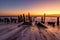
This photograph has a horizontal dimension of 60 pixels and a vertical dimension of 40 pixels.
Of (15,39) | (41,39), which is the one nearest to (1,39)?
(15,39)

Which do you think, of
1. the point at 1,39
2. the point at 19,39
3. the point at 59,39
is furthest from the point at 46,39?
the point at 1,39

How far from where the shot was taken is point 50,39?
9.76m

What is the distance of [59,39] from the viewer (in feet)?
32.2

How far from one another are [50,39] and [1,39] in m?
3.92

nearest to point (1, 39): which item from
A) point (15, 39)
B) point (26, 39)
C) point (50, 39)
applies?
point (15, 39)

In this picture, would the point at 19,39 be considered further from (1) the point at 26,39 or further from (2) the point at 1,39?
(2) the point at 1,39

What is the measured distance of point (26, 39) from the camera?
975 centimetres

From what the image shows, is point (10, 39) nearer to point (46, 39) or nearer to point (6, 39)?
point (6, 39)

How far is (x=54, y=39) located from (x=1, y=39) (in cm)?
424

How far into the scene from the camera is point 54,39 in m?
9.77

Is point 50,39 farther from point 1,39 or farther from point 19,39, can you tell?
point 1,39

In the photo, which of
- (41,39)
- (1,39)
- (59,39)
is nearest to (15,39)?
(1,39)

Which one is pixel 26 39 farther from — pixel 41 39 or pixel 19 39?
pixel 41 39

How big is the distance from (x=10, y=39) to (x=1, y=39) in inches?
29.7
